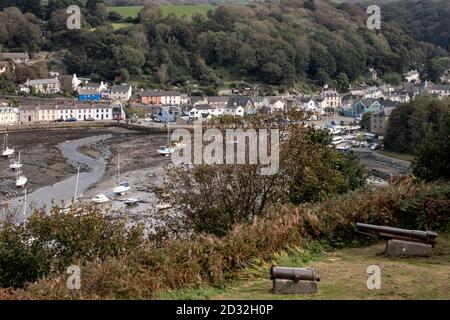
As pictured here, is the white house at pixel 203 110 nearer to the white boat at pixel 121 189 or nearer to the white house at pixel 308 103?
the white house at pixel 308 103

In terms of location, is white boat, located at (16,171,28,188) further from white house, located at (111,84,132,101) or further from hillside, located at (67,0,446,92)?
hillside, located at (67,0,446,92)

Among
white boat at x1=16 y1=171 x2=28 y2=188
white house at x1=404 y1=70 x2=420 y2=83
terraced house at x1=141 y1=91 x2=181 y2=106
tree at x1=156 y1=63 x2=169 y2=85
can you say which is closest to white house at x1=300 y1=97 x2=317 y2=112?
terraced house at x1=141 y1=91 x2=181 y2=106

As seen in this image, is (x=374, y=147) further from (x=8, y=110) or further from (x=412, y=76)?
(x=412, y=76)

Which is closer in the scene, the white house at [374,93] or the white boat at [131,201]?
the white boat at [131,201]

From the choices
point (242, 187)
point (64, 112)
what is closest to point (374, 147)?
point (64, 112)

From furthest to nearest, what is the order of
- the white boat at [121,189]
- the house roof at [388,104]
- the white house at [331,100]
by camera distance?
1. the white house at [331,100]
2. the house roof at [388,104]
3. the white boat at [121,189]

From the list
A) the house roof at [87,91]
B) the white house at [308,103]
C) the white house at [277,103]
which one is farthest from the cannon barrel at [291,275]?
the house roof at [87,91]
